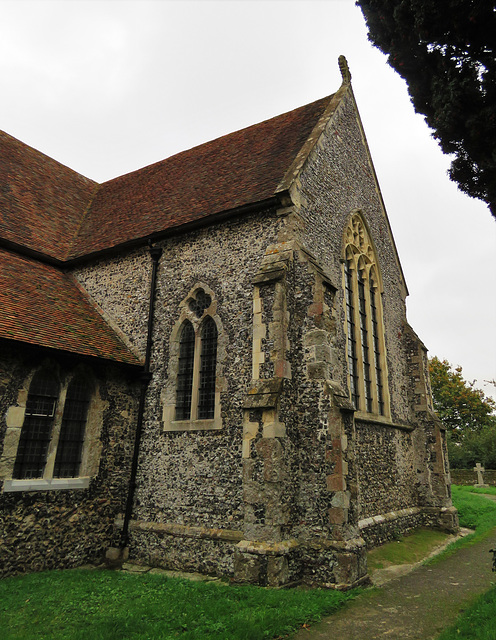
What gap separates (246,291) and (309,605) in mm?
5792

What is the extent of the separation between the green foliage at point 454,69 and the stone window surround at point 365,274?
531 cm

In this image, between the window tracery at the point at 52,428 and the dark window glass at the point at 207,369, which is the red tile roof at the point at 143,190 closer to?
the dark window glass at the point at 207,369

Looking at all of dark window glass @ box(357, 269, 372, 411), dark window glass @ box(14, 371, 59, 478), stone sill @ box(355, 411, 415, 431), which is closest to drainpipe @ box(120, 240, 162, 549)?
dark window glass @ box(14, 371, 59, 478)

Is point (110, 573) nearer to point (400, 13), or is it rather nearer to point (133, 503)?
point (133, 503)

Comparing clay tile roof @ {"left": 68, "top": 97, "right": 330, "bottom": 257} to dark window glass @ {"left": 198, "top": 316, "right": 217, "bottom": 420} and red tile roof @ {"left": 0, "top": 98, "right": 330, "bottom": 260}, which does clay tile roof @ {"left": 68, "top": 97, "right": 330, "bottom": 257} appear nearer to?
red tile roof @ {"left": 0, "top": 98, "right": 330, "bottom": 260}

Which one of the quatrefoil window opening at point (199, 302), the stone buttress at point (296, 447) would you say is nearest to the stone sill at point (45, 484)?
the stone buttress at point (296, 447)

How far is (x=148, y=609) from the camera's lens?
613 centimetres

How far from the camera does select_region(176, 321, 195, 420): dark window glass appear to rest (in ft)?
33.7

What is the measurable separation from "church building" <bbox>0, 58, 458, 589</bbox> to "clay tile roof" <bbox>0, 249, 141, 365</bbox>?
58mm

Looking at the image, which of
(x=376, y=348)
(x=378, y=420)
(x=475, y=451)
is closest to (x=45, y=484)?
(x=378, y=420)

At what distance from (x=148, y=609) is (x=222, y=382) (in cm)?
437

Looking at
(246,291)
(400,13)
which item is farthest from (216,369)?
(400,13)

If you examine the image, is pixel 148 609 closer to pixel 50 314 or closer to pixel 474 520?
pixel 50 314

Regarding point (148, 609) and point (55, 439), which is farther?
point (55, 439)
